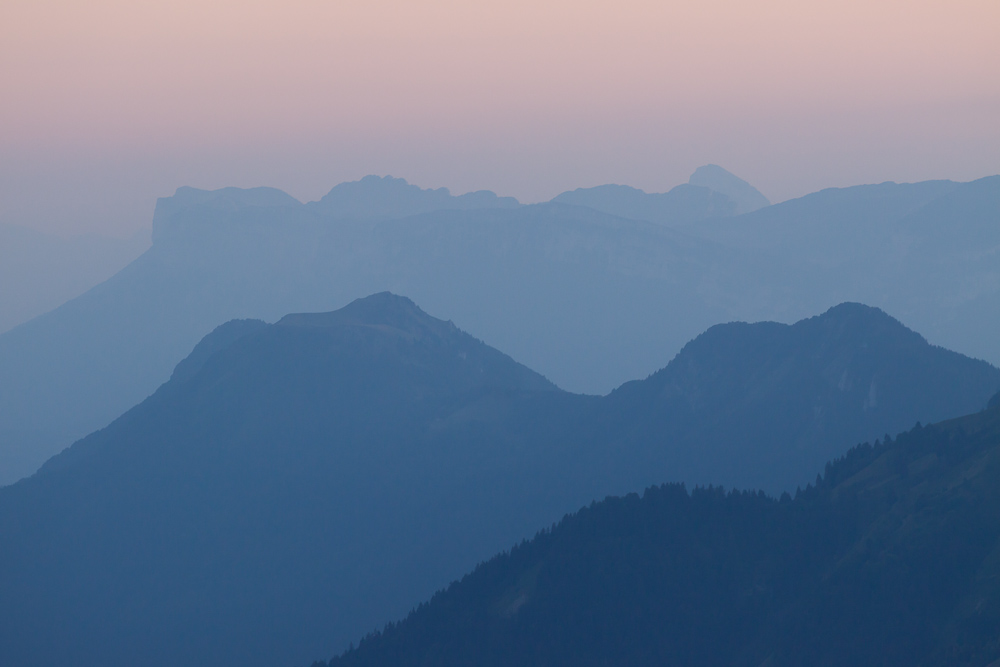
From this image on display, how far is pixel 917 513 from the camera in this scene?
153 meters

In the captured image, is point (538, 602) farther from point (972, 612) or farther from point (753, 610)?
point (972, 612)

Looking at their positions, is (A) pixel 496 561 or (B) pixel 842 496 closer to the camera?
(B) pixel 842 496

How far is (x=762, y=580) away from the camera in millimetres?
164000

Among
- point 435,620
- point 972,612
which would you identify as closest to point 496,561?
point 435,620

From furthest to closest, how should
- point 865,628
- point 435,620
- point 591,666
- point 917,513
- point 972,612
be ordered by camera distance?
1. point 435,620
2. point 591,666
3. point 917,513
4. point 865,628
5. point 972,612

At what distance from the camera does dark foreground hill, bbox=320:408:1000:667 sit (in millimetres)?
142750

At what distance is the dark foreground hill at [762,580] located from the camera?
143 m

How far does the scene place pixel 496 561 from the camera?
191 meters

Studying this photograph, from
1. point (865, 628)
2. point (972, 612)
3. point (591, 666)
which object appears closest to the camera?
point (972, 612)

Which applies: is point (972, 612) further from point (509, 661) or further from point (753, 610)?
point (509, 661)

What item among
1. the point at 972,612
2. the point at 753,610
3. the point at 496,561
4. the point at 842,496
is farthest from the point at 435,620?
the point at 972,612

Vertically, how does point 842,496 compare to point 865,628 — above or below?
above

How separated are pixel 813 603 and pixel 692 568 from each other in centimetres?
2306

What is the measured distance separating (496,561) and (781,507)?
1745 inches
